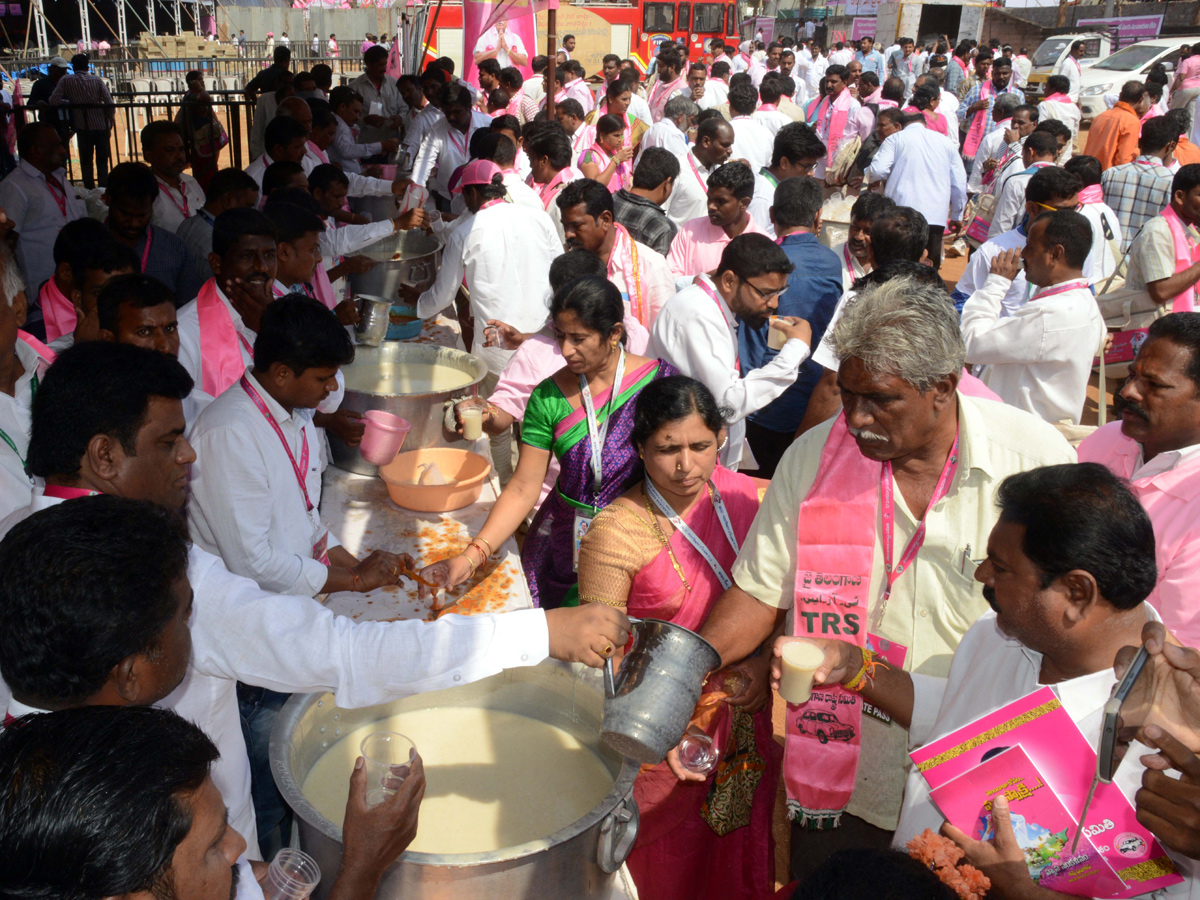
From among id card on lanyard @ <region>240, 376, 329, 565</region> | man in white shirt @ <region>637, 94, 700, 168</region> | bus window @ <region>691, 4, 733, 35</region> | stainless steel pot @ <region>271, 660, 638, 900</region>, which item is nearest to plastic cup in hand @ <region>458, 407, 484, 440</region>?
id card on lanyard @ <region>240, 376, 329, 565</region>

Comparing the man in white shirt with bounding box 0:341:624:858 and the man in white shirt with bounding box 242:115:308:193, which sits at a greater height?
the man in white shirt with bounding box 242:115:308:193

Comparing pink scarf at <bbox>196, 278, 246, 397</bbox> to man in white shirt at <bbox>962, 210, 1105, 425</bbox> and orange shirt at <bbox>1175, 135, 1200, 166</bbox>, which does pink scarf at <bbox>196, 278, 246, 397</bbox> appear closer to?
man in white shirt at <bbox>962, 210, 1105, 425</bbox>

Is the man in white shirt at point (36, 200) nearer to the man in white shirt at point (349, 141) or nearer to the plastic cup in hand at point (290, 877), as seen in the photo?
the man in white shirt at point (349, 141)

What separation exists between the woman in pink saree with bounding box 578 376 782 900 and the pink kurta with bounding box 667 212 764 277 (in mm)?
2673

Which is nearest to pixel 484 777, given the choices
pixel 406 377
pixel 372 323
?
pixel 406 377

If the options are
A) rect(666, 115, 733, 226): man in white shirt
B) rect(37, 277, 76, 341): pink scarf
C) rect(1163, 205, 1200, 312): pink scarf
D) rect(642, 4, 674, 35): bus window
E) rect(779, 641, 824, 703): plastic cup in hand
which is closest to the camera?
rect(779, 641, 824, 703): plastic cup in hand

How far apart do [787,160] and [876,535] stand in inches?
159

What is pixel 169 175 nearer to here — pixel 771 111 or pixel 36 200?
pixel 36 200

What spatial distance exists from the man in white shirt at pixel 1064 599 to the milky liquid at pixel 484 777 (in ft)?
2.51

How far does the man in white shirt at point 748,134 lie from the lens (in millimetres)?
7453

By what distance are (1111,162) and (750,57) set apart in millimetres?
8924

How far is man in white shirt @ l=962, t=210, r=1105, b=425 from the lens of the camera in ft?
11.8

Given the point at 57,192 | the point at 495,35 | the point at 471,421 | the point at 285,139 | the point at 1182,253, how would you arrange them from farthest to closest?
the point at 495,35 < the point at 285,139 < the point at 57,192 < the point at 1182,253 < the point at 471,421

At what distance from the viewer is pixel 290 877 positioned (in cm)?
145
